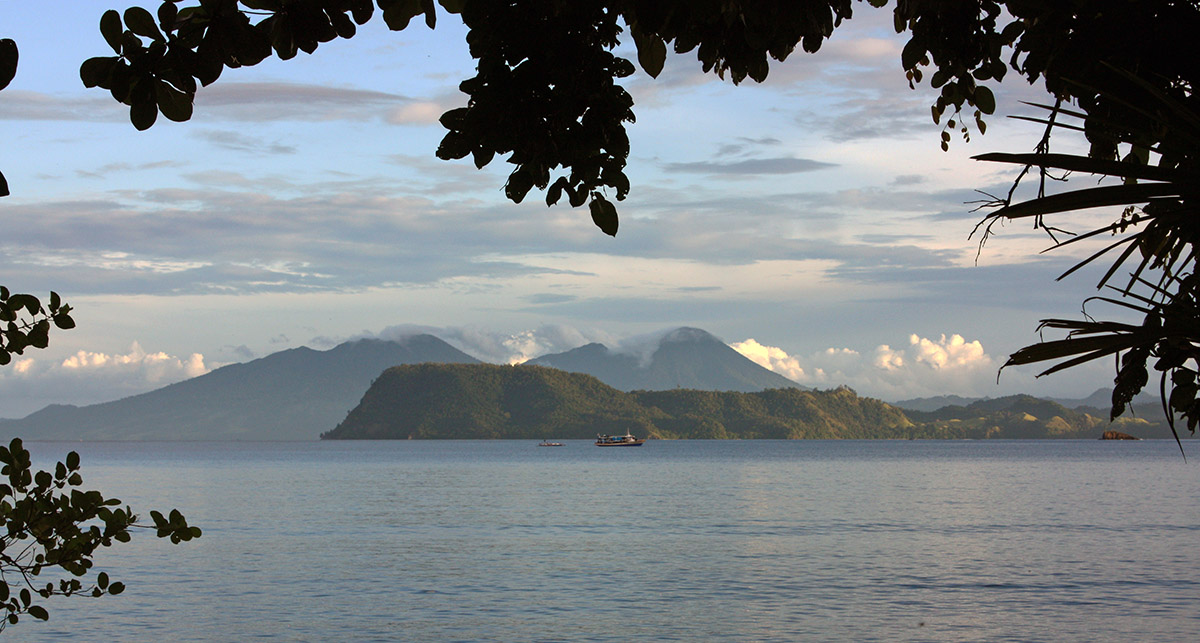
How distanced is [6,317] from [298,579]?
25991mm

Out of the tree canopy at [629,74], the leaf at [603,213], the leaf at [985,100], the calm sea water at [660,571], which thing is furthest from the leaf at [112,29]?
the calm sea water at [660,571]

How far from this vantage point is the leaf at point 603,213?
263 cm

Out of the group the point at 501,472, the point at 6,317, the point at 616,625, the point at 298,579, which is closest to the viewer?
the point at 6,317

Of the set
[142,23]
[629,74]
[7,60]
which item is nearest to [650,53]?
[629,74]

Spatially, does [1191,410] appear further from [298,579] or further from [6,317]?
[298,579]

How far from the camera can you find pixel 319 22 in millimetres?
2158

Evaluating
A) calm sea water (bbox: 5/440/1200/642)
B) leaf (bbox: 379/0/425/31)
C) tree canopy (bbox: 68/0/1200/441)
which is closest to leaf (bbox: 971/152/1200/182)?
tree canopy (bbox: 68/0/1200/441)

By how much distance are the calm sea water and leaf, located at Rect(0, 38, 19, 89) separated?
63.4 feet

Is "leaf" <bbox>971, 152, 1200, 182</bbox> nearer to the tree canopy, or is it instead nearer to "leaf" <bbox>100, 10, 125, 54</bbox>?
the tree canopy

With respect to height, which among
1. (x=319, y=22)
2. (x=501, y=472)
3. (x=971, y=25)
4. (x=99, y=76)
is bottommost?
(x=501, y=472)

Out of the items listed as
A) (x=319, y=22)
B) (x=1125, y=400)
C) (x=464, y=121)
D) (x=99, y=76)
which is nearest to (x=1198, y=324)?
(x=1125, y=400)

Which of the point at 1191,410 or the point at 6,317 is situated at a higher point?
the point at 6,317

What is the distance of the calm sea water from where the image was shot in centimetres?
2114

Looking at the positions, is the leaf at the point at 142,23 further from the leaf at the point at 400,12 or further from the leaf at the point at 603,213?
the leaf at the point at 603,213
